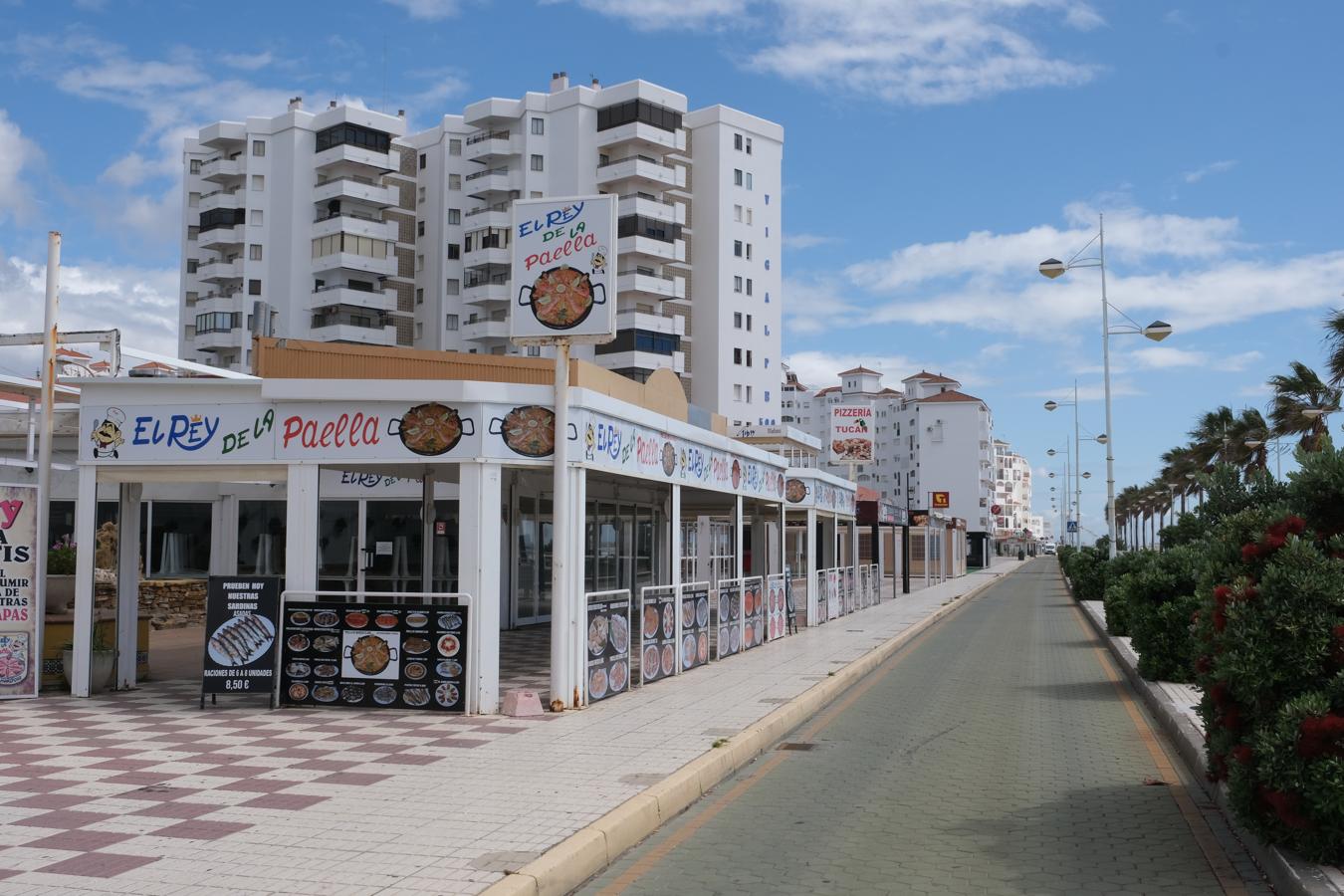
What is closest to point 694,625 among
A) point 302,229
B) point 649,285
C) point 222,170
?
point 649,285

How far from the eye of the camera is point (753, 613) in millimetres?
20141

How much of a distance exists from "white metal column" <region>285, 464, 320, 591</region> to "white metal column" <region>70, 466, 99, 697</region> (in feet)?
7.50

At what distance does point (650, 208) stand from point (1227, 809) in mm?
69592

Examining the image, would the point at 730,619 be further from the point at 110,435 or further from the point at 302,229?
the point at 302,229

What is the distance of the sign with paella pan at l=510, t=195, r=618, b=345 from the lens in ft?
42.3

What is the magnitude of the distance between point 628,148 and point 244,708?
67.9 m

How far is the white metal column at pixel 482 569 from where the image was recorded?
12117mm

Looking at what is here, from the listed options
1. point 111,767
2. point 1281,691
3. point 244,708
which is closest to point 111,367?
point 244,708

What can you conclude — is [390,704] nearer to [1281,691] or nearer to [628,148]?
[1281,691]

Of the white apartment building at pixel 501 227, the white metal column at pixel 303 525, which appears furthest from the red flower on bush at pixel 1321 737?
the white apartment building at pixel 501 227

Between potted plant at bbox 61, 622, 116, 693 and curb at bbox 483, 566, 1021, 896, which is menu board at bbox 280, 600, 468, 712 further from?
curb at bbox 483, 566, 1021, 896

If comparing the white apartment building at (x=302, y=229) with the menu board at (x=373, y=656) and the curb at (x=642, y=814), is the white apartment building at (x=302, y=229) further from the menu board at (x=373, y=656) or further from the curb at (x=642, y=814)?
the curb at (x=642, y=814)

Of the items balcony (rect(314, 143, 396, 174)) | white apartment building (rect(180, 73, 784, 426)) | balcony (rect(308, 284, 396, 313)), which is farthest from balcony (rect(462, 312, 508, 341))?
balcony (rect(314, 143, 396, 174))

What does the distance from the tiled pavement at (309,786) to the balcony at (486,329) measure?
64.6 meters
